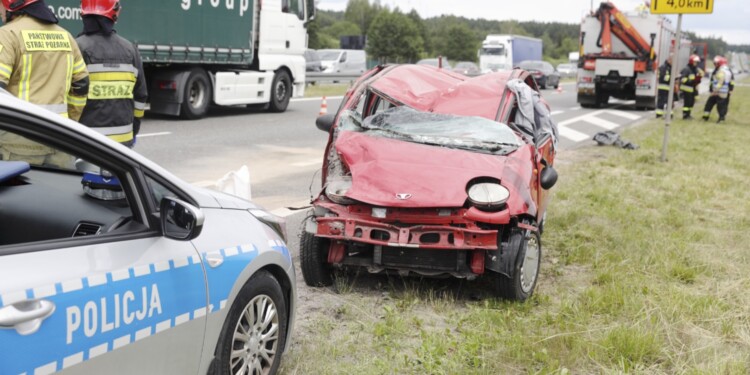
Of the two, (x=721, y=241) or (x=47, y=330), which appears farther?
(x=721, y=241)

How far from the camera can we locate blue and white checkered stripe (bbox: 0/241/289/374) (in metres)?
2.15

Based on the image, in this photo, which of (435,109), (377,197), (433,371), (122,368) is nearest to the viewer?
(122,368)

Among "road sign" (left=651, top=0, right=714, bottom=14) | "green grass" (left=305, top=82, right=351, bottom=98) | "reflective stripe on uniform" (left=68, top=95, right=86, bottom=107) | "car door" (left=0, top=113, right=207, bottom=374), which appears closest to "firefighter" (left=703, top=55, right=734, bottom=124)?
"road sign" (left=651, top=0, right=714, bottom=14)

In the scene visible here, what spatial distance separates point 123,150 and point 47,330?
728mm

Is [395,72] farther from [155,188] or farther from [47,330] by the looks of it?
[47,330]

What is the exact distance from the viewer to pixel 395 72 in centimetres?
644

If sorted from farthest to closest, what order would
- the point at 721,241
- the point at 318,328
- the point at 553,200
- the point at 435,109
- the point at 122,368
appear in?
the point at 553,200 → the point at 721,241 → the point at 435,109 → the point at 318,328 → the point at 122,368

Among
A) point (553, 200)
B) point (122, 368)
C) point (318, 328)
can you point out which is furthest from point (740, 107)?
point (122, 368)

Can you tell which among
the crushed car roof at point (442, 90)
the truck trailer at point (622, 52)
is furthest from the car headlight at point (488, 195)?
the truck trailer at point (622, 52)

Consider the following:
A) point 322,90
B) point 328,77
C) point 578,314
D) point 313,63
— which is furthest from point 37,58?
point 313,63

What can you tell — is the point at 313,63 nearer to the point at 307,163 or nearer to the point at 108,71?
the point at 307,163

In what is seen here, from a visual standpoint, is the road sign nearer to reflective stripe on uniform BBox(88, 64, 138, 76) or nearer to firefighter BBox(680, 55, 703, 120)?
reflective stripe on uniform BBox(88, 64, 138, 76)

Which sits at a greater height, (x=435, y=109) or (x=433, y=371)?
(x=435, y=109)

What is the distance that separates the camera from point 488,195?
191 inches
